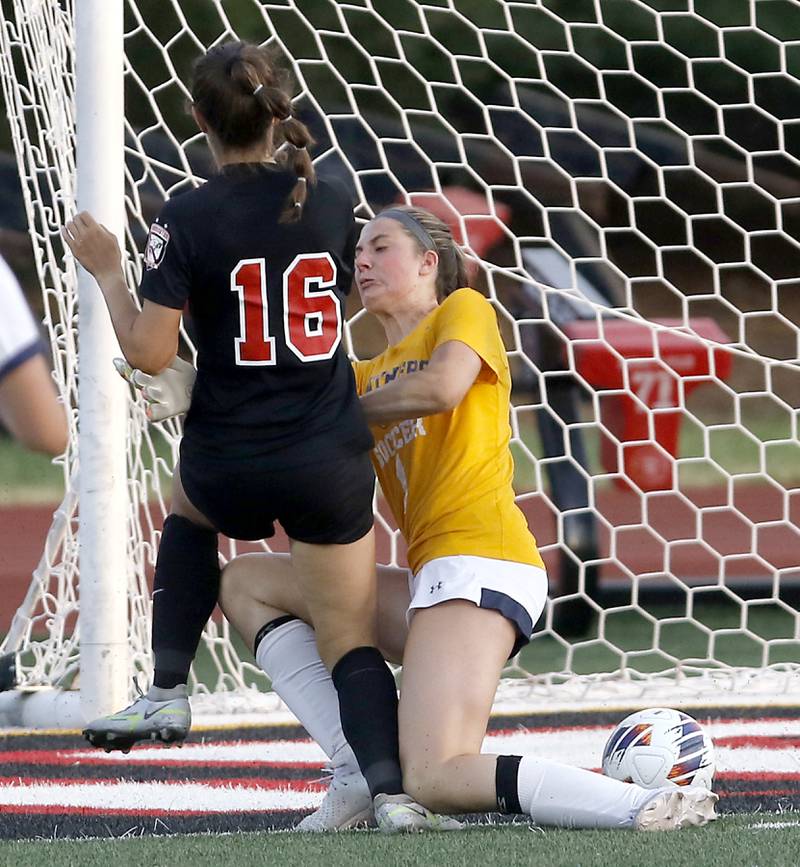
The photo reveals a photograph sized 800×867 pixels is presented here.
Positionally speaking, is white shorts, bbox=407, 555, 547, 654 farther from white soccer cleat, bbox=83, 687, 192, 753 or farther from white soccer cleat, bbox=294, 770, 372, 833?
white soccer cleat, bbox=83, 687, 192, 753

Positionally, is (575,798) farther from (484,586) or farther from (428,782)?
(484,586)

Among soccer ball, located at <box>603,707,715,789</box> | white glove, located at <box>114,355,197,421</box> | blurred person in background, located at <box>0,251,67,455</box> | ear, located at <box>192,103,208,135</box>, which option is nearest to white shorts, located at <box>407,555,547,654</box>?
soccer ball, located at <box>603,707,715,789</box>

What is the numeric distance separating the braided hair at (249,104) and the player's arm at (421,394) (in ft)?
1.27

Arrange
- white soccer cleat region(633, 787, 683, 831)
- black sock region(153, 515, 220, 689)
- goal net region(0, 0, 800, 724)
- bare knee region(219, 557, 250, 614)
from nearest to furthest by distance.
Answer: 1. white soccer cleat region(633, 787, 683, 831)
2. black sock region(153, 515, 220, 689)
3. bare knee region(219, 557, 250, 614)
4. goal net region(0, 0, 800, 724)

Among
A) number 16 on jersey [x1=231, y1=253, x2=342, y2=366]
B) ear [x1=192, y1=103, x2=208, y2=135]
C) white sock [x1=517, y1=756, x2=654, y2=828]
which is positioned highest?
ear [x1=192, y1=103, x2=208, y2=135]

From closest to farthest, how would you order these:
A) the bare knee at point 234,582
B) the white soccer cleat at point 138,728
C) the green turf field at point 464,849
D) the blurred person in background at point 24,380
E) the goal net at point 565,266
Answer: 1. the blurred person in background at point 24,380
2. the green turf field at point 464,849
3. the white soccer cleat at point 138,728
4. the bare knee at point 234,582
5. the goal net at point 565,266

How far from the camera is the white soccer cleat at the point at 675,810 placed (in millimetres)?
2744

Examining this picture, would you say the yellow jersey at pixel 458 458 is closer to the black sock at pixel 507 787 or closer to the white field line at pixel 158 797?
the black sock at pixel 507 787

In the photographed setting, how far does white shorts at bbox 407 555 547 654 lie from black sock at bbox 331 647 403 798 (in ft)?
0.47

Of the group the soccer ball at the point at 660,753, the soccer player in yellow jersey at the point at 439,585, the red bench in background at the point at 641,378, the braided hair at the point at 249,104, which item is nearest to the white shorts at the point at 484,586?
the soccer player in yellow jersey at the point at 439,585

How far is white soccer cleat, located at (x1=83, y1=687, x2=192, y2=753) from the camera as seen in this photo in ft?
9.73

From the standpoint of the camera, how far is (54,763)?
3854 mm

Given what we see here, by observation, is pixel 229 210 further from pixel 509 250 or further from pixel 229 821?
pixel 509 250

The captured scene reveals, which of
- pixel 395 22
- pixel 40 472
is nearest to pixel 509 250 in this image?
pixel 395 22
